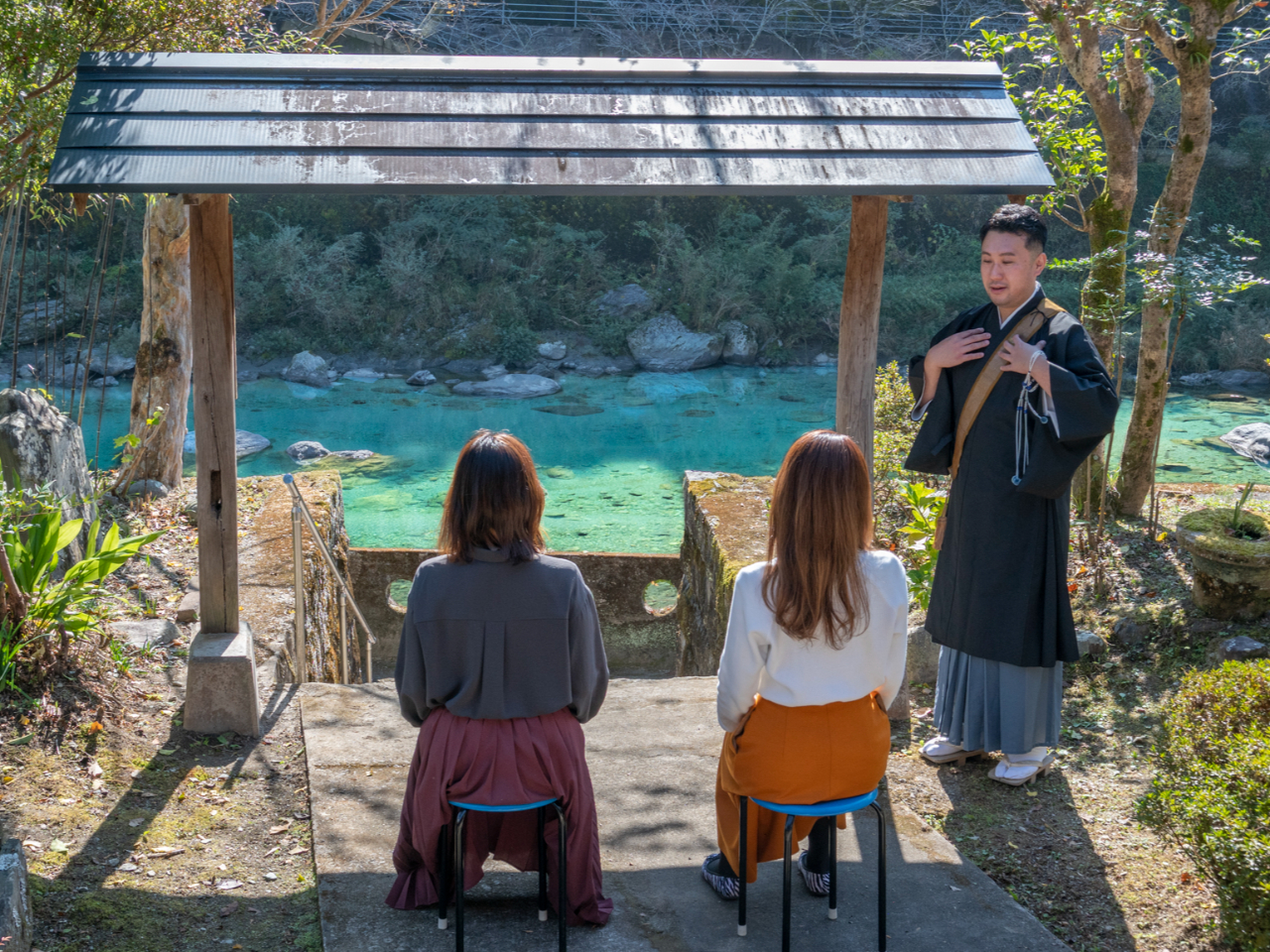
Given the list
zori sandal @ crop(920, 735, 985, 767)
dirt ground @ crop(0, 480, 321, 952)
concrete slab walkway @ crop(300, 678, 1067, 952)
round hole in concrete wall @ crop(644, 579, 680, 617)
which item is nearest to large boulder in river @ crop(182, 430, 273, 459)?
round hole in concrete wall @ crop(644, 579, 680, 617)

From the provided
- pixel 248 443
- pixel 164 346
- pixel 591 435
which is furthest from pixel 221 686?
pixel 591 435

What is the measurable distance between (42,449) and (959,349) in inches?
161

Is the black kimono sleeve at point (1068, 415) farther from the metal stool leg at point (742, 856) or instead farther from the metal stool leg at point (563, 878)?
the metal stool leg at point (563, 878)

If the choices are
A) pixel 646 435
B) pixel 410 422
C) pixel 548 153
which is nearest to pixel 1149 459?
pixel 548 153

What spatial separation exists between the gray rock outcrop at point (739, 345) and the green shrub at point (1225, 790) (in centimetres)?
1635

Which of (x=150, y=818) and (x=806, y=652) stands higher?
(x=806, y=652)

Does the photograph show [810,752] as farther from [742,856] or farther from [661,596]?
[661,596]

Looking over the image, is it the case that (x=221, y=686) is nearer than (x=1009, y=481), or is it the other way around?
(x=1009, y=481)

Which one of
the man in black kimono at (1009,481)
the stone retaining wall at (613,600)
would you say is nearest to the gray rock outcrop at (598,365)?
the stone retaining wall at (613,600)

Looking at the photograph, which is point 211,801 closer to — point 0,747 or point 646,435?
point 0,747

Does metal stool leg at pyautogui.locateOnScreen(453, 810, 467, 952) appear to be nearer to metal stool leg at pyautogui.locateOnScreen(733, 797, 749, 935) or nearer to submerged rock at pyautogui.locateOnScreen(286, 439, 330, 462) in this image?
metal stool leg at pyautogui.locateOnScreen(733, 797, 749, 935)

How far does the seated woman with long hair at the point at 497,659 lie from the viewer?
2.17m

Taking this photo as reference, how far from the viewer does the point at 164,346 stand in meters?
7.43

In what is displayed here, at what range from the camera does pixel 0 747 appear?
3215 mm
